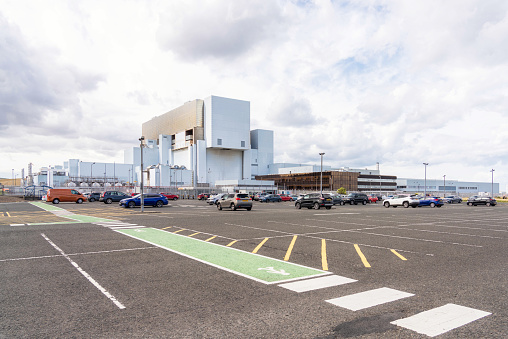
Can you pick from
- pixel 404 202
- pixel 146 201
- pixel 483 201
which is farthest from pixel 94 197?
pixel 483 201

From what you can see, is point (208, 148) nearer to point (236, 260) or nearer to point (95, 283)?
point (236, 260)

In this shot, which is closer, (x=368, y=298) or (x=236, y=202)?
(x=368, y=298)

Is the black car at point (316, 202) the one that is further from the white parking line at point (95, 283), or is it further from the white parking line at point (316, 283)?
the white parking line at point (316, 283)

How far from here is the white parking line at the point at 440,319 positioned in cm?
473

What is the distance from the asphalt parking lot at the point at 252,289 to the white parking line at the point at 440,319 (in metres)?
0.02

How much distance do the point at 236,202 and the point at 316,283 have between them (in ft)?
83.8

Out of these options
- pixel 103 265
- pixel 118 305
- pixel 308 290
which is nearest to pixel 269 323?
pixel 308 290

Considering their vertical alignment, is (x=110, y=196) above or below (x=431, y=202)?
above

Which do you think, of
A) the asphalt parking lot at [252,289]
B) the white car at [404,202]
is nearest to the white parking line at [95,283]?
the asphalt parking lot at [252,289]

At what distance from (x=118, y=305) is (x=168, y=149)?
12172 centimetres

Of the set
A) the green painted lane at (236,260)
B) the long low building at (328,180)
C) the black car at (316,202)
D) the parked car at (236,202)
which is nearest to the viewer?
the green painted lane at (236,260)

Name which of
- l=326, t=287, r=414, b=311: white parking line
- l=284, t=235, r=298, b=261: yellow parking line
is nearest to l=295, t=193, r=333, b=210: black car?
l=284, t=235, r=298, b=261: yellow parking line

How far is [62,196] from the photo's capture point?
45469 mm

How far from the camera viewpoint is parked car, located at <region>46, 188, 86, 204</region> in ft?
146
